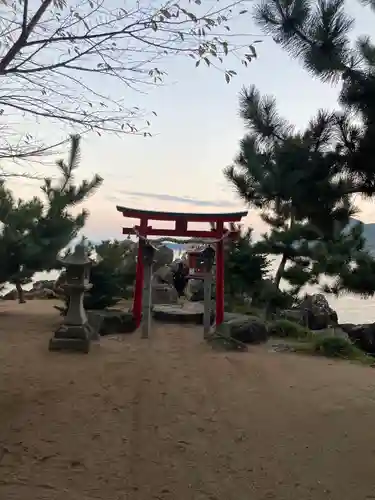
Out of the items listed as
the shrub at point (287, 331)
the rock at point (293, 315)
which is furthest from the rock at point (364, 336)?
the shrub at point (287, 331)

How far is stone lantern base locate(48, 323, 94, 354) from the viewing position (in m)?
5.56

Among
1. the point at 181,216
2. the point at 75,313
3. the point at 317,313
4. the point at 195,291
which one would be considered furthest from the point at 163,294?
the point at 75,313

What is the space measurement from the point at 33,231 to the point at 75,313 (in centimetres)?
295

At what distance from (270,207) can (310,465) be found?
2143 millimetres

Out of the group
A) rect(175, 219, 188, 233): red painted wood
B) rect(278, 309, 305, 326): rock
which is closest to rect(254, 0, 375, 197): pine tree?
rect(175, 219, 188, 233): red painted wood

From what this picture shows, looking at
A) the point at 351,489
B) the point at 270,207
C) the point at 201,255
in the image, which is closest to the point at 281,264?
the point at 201,255

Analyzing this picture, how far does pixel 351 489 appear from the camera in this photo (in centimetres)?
266

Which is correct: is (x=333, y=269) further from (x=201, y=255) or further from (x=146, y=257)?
(x=146, y=257)

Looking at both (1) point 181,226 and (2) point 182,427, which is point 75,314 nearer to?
(1) point 181,226

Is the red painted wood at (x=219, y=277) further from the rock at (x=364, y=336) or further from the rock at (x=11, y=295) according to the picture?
the rock at (x=11, y=295)

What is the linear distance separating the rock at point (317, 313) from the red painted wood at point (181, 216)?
11.1 ft

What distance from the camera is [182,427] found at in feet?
11.2

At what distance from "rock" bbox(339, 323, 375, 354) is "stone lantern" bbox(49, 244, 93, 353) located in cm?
540

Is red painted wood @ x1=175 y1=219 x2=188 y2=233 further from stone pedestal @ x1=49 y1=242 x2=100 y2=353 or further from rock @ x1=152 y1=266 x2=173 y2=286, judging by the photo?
rock @ x1=152 y1=266 x2=173 y2=286
